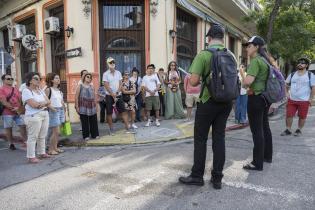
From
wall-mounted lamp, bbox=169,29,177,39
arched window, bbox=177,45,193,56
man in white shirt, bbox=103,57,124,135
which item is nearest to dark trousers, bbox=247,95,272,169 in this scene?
man in white shirt, bbox=103,57,124,135

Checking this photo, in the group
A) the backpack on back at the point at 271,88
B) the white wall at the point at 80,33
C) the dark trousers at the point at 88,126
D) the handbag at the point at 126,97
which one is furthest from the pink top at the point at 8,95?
the backpack on back at the point at 271,88

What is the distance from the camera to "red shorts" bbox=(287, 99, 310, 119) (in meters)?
6.82

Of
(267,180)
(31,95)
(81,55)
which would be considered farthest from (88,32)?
(267,180)

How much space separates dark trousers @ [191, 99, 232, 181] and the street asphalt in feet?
1.16

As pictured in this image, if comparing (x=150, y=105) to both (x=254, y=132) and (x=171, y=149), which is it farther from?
(x=254, y=132)

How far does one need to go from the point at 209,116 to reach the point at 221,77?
0.51 metres

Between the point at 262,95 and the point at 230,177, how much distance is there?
1.26 metres

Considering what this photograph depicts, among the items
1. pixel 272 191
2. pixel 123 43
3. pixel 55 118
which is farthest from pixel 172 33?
pixel 272 191

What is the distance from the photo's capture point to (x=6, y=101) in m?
6.53

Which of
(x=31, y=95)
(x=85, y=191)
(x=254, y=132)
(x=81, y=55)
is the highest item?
(x=81, y=55)

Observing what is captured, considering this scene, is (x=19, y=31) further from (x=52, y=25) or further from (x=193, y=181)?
(x=193, y=181)

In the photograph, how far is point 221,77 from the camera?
11.8 ft

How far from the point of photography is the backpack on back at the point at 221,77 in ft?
11.8

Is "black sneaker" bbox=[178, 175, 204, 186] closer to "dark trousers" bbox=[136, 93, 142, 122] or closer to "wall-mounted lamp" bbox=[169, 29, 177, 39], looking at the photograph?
"dark trousers" bbox=[136, 93, 142, 122]
